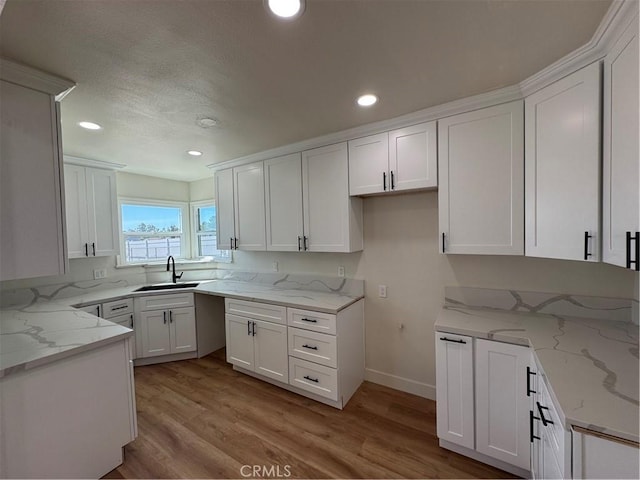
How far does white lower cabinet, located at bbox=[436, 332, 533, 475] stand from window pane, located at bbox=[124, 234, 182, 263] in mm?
4048

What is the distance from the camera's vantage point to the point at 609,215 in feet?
4.07

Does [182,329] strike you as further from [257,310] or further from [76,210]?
[76,210]

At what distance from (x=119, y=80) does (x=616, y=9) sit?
96.3 inches

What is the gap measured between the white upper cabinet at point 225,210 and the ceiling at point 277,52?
4.13ft

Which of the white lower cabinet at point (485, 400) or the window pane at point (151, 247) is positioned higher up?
the window pane at point (151, 247)

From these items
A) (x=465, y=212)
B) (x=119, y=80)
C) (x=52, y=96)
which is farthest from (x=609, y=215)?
(x=52, y=96)

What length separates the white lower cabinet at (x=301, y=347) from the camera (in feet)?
7.55

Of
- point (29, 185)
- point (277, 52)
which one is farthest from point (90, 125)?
point (277, 52)

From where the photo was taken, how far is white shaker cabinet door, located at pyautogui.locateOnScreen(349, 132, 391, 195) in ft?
7.34

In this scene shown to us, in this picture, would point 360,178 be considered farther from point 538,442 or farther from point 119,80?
point 538,442

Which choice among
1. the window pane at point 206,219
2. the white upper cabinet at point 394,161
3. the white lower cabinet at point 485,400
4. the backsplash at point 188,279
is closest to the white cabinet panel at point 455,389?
the white lower cabinet at point 485,400

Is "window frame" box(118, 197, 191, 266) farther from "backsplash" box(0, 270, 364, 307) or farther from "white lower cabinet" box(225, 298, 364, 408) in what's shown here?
"white lower cabinet" box(225, 298, 364, 408)

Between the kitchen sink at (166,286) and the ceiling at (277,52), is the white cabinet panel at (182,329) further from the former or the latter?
the ceiling at (277,52)

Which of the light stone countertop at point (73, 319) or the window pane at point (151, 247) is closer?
the light stone countertop at point (73, 319)
